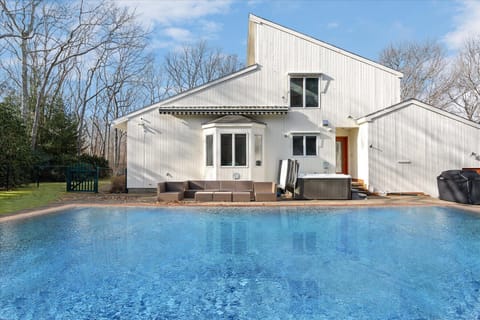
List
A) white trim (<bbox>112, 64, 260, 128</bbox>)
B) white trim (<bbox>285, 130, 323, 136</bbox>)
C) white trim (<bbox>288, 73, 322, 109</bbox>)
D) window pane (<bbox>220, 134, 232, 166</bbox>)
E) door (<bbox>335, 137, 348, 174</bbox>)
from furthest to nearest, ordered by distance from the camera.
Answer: door (<bbox>335, 137, 348, 174</bbox>) < white trim (<bbox>288, 73, 322, 109</bbox>) < white trim (<bbox>285, 130, 323, 136</bbox>) < white trim (<bbox>112, 64, 260, 128</bbox>) < window pane (<bbox>220, 134, 232, 166</bbox>)

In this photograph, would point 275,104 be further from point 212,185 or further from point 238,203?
point 238,203

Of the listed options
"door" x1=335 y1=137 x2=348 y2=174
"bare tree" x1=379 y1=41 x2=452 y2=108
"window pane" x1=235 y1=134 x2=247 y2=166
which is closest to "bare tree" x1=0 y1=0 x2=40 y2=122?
"window pane" x1=235 y1=134 x2=247 y2=166

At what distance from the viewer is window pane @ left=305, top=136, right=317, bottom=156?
1961cm

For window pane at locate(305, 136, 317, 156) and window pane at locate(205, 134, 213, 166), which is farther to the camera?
window pane at locate(305, 136, 317, 156)

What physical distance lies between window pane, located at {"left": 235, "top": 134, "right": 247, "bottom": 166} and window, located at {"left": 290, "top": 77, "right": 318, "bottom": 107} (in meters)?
3.86

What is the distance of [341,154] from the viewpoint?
2145cm

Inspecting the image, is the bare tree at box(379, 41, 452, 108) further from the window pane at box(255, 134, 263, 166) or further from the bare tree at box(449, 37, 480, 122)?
the window pane at box(255, 134, 263, 166)

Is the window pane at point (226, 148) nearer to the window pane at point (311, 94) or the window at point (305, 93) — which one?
the window at point (305, 93)

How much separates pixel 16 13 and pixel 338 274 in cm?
3239

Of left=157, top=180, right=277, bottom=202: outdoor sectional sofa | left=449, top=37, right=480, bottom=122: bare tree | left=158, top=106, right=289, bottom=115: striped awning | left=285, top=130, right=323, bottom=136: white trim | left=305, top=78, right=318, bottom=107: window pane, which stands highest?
left=449, top=37, right=480, bottom=122: bare tree

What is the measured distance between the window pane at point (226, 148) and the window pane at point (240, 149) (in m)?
0.33

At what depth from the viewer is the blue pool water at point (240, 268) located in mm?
4883

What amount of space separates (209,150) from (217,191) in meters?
3.13

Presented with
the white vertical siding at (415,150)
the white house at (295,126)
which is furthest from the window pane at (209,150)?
the white vertical siding at (415,150)
